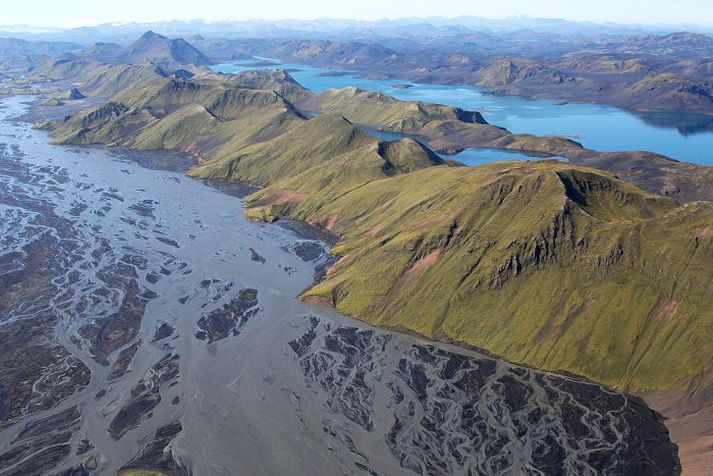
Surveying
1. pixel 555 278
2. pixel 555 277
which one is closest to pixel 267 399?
pixel 555 278

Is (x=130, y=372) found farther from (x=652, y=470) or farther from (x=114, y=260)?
(x=652, y=470)

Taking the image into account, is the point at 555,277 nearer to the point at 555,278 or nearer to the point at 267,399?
the point at 555,278

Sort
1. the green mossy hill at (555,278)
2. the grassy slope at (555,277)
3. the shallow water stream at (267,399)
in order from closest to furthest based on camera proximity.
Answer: the shallow water stream at (267,399) → the green mossy hill at (555,278) → the grassy slope at (555,277)

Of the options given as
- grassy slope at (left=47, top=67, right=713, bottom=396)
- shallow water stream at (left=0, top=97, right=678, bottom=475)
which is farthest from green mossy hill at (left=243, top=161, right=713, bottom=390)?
shallow water stream at (left=0, top=97, right=678, bottom=475)

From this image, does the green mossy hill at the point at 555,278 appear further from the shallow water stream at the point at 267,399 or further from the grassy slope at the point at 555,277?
the shallow water stream at the point at 267,399

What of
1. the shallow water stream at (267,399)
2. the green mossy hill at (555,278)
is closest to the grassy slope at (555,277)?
the green mossy hill at (555,278)

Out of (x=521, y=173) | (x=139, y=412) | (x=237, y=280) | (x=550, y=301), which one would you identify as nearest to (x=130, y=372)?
(x=139, y=412)

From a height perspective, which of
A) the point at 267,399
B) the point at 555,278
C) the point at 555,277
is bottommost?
the point at 267,399

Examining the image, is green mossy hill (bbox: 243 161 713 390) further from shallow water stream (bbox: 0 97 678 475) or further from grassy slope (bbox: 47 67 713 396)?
shallow water stream (bbox: 0 97 678 475)
